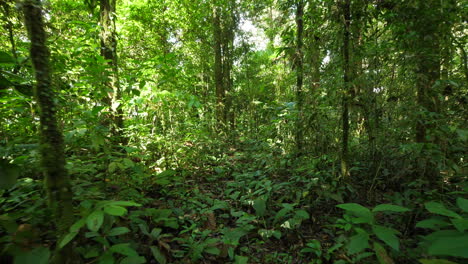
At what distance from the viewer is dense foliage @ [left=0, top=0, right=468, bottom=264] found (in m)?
1.51

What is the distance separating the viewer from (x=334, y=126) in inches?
131

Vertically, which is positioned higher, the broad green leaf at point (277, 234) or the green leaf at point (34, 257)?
the green leaf at point (34, 257)

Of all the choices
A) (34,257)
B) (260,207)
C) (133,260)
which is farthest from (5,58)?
(260,207)

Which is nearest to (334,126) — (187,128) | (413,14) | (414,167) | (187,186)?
(414,167)

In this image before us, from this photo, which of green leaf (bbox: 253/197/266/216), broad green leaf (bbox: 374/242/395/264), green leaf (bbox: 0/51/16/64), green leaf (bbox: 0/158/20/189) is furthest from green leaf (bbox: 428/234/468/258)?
green leaf (bbox: 0/51/16/64)

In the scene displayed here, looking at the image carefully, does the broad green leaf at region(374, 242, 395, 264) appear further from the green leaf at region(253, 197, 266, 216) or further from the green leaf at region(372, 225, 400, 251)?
the green leaf at region(253, 197, 266, 216)

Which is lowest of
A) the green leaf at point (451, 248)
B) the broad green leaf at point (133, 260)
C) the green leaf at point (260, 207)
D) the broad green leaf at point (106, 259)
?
the green leaf at point (260, 207)

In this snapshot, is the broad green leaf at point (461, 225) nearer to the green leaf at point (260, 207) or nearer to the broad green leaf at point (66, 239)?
the green leaf at point (260, 207)

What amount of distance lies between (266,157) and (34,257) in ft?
13.5

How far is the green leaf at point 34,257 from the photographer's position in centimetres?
135

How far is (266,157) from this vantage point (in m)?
4.97

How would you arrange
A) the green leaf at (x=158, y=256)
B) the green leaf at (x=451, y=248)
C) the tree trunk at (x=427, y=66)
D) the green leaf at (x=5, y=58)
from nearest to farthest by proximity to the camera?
1. the green leaf at (x=451, y=248)
2. the green leaf at (x=5, y=58)
3. the green leaf at (x=158, y=256)
4. the tree trunk at (x=427, y=66)

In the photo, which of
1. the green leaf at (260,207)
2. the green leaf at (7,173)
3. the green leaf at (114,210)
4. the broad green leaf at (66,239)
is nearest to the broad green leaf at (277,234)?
the green leaf at (260,207)

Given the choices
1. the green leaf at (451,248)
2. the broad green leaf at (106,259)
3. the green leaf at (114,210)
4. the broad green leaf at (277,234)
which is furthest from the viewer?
the broad green leaf at (277,234)
